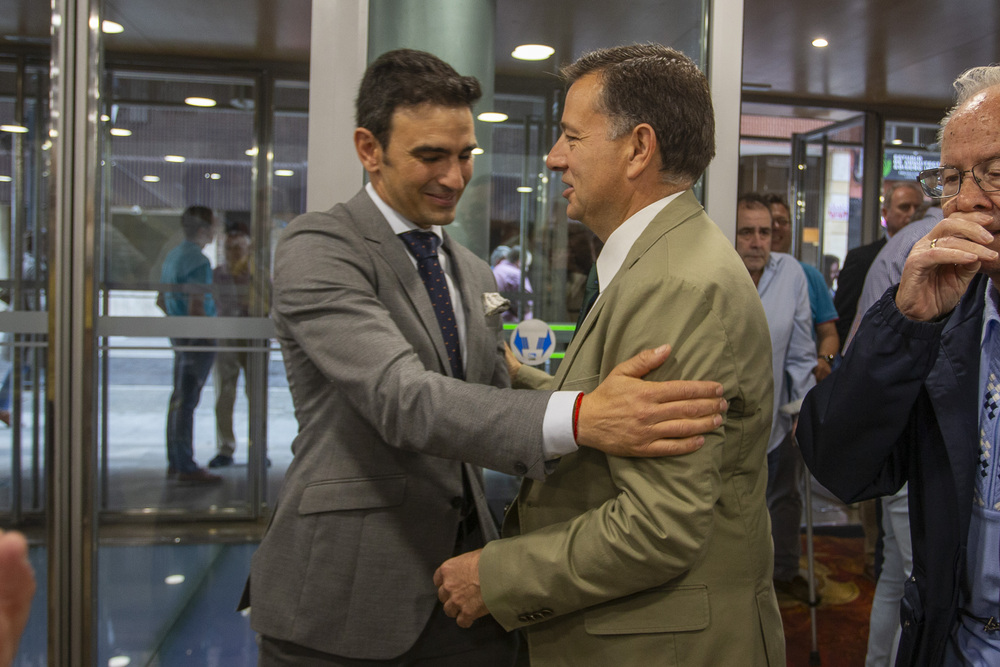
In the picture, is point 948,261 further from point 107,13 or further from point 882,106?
point 882,106

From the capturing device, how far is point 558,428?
49.3 inches

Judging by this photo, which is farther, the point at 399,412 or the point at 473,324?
the point at 473,324

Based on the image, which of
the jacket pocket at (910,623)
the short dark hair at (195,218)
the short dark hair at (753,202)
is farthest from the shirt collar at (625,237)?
the short dark hair at (753,202)

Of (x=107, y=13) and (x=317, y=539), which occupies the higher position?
(x=107, y=13)

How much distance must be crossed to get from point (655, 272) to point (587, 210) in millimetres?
273

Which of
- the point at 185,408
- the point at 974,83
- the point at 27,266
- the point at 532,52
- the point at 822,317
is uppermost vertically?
the point at 532,52

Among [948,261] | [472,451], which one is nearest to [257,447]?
[472,451]

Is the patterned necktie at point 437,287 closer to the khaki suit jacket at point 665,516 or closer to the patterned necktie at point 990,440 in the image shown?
the khaki suit jacket at point 665,516

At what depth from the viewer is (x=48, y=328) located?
238 centimetres

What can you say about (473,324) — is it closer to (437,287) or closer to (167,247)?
(437,287)

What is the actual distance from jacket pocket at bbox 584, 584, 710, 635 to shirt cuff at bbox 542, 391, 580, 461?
0.86ft

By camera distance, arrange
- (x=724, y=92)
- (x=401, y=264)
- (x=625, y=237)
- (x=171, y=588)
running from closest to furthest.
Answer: (x=625, y=237) < (x=401, y=264) < (x=724, y=92) < (x=171, y=588)

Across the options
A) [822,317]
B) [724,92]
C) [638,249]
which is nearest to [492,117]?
[724,92]

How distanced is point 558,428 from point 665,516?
0.21m
